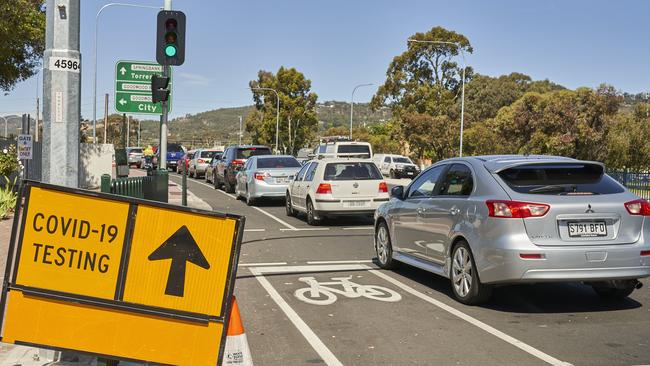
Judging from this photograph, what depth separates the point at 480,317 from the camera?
23.3ft

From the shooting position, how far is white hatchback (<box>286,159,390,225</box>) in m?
15.5

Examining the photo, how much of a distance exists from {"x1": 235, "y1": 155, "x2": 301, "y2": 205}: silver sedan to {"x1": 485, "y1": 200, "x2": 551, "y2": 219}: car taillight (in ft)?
45.4

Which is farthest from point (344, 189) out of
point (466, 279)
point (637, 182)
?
point (637, 182)

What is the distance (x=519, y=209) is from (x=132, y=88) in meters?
10.7

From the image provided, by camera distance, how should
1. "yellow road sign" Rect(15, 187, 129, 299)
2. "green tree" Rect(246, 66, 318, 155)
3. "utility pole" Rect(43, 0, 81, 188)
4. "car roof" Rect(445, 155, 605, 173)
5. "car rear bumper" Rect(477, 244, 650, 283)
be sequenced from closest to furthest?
"yellow road sign" Rect(15, 187, 129, 299), "utility pole" Rect(43, 0, 81, 188), "car rear bumper" Rect(477, 244, 650, 283), "car roof" Rect(445, 155, 605, 173), "green tree" Rect(246, 66, 318, 155)

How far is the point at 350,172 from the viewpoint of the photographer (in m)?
15.8

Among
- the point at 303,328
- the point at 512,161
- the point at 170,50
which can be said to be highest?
the point at 170,50

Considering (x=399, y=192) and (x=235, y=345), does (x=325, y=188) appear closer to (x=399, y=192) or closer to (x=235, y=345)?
(x=399, y=192)

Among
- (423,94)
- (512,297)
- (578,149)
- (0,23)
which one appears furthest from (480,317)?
(423,94)

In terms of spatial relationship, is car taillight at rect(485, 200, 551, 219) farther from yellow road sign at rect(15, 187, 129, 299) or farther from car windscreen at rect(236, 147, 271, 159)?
car windscreen at rect(236, 147, 271, 159)

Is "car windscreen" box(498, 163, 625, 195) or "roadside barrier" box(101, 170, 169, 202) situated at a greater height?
"car windscreen" box(498, 163, 625, 195)

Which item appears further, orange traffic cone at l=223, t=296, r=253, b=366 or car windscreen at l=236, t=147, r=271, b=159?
car windscreen at l=236, t=147, r=271, b=159

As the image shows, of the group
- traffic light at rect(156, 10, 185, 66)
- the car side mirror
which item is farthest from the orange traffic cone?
traffic light at rect(156, 10, 185, 66)

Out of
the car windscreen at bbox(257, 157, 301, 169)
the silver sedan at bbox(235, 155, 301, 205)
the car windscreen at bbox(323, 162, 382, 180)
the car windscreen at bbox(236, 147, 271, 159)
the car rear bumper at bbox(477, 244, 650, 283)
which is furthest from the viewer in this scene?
the car windscreen at bbox(236, 147, 271, 159)
